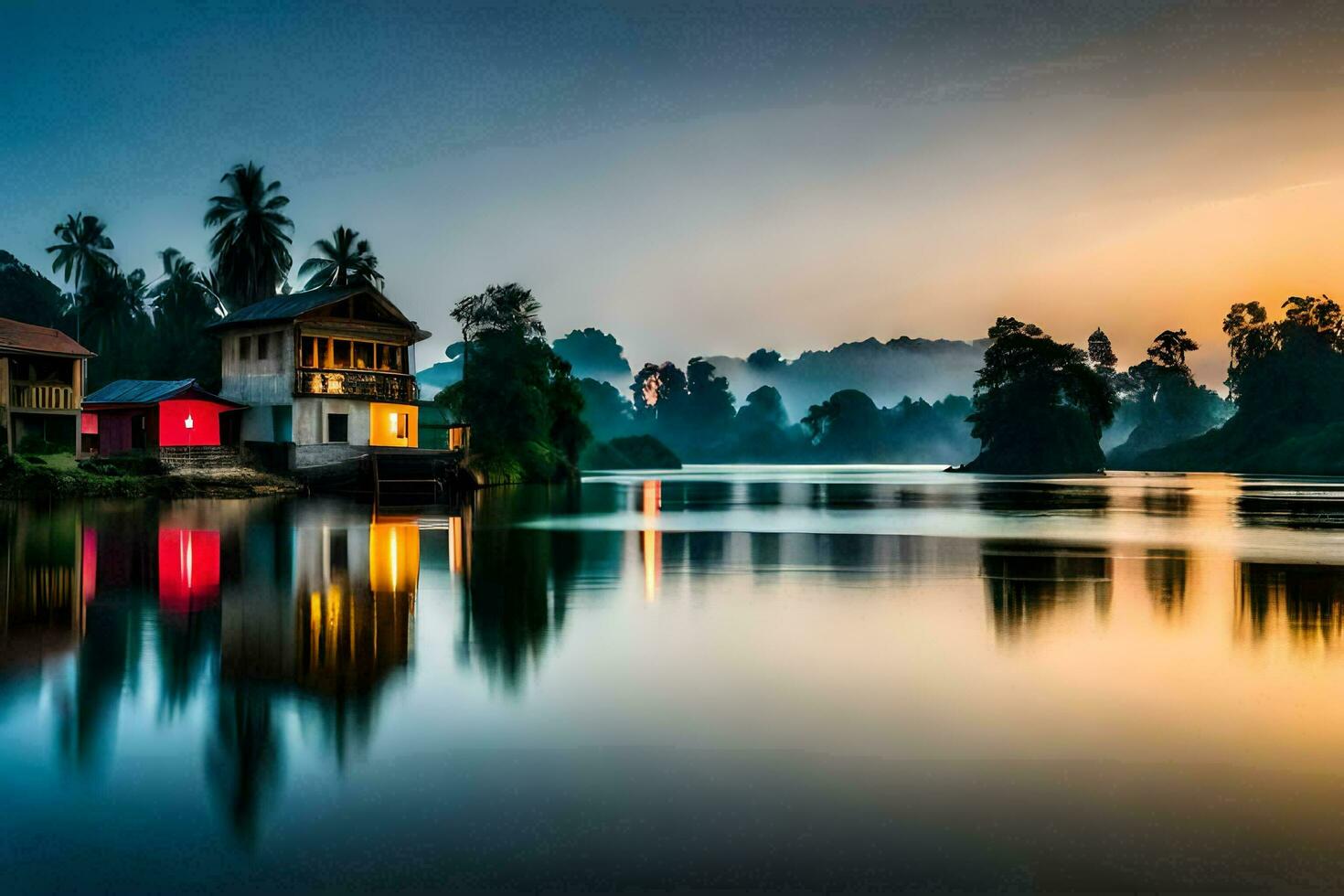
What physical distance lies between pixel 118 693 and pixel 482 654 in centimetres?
328

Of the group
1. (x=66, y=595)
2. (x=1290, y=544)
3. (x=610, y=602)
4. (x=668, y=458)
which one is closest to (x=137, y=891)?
(x=610, y=602)

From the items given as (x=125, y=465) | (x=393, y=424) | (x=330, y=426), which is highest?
(x=393, y=424)

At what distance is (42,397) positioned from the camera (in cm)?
4784

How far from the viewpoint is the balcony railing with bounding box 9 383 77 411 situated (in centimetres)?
4709

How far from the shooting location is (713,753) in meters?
7.23

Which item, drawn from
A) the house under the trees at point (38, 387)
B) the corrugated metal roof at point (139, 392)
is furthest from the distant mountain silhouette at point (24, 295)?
the house under the trees at point (38, 387)

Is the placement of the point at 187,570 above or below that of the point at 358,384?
below

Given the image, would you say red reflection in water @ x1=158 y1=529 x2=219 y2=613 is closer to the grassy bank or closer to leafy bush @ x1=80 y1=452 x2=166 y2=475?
the grassy bank

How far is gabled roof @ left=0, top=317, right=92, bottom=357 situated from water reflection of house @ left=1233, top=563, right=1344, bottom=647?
4708cm

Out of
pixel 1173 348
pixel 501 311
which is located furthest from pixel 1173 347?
pixel 501 311

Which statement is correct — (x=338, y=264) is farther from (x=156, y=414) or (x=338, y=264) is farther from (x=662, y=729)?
(x=662, y=729)

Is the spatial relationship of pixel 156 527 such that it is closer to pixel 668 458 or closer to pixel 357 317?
pixel 357 317

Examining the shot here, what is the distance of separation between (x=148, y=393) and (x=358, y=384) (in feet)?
34.9

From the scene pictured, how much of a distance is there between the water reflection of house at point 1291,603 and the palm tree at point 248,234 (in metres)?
68.9
